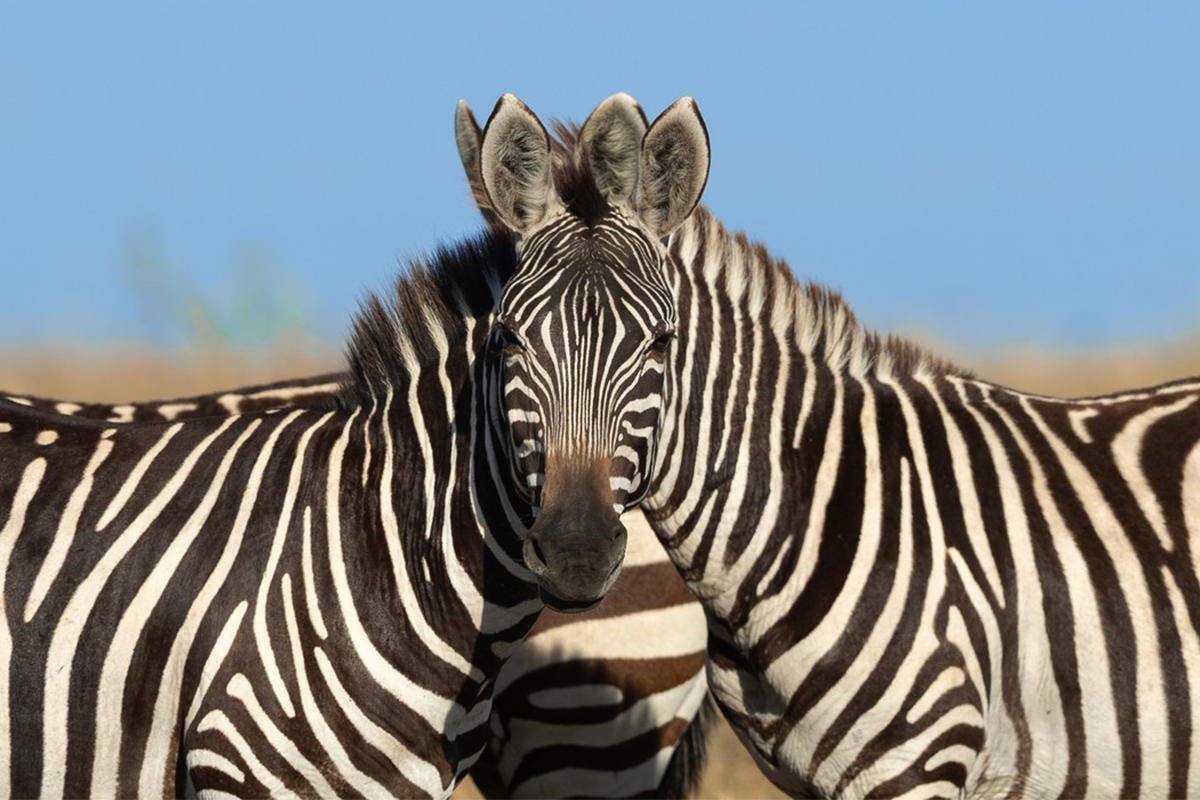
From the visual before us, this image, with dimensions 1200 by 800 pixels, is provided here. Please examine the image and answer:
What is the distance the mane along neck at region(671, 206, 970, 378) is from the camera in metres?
5.21

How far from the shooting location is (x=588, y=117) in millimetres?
4789

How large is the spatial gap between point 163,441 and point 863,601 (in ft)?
8.35

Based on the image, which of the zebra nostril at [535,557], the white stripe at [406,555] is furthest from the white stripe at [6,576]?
the zebra nostril at [535,557]

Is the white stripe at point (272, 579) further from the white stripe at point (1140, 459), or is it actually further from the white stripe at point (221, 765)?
the white stripe at point (1140, 459)

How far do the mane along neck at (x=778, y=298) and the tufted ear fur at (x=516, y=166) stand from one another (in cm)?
59

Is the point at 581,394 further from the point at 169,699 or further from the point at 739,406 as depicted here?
the point at 169,699

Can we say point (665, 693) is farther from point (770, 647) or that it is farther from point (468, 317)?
point (468, 317)

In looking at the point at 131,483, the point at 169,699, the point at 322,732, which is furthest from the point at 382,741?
the point at 131,483

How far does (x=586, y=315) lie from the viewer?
4.47 meters

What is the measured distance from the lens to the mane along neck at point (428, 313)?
5.10 meters

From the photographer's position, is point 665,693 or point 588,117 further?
point 665,693

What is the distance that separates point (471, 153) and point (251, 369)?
1144cm

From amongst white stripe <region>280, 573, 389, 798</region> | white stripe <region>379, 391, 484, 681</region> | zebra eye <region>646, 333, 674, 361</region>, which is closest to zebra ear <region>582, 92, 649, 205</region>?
zebra eye <region>646, 333, 674, 361</region>

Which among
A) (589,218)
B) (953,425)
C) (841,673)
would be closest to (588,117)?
(589,218)
